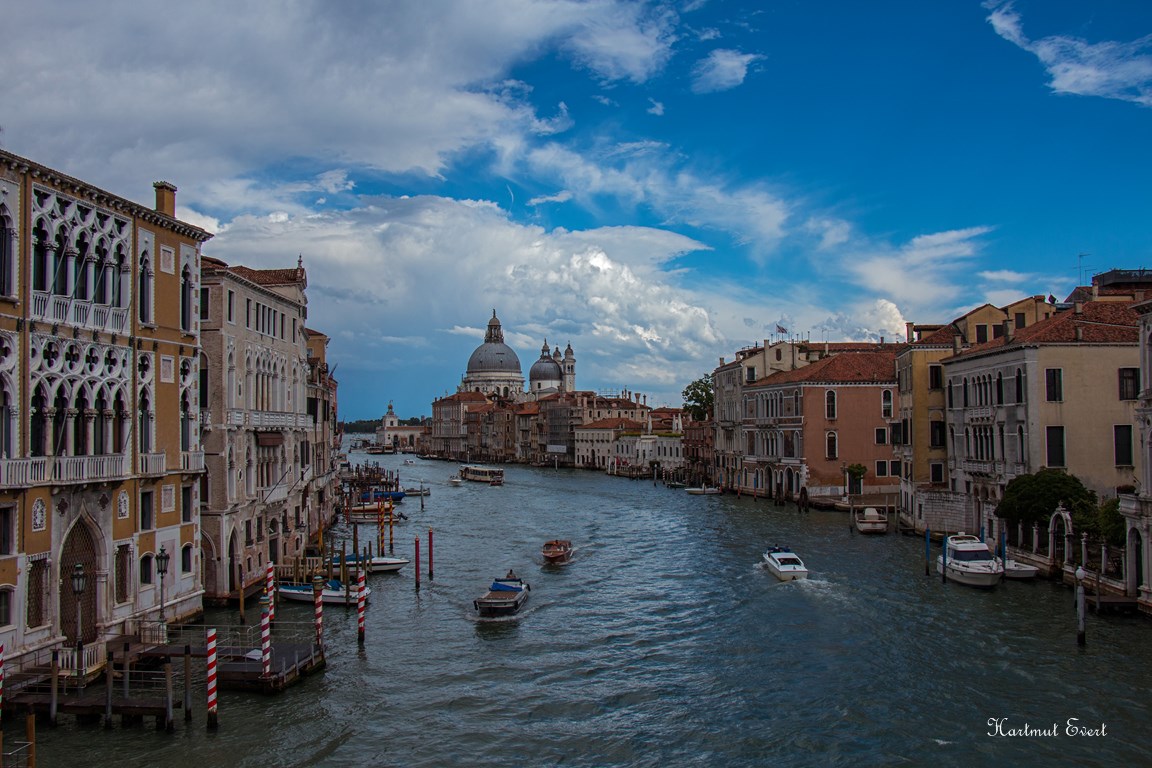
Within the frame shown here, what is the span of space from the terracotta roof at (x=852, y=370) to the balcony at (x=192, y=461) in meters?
31.4

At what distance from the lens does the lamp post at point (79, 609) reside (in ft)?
44.0

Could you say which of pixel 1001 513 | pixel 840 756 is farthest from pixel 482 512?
pixel 840 756

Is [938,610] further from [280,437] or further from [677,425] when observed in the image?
[677,425]

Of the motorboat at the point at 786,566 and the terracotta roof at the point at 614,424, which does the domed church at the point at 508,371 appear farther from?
the motorboat at the point at 786,566

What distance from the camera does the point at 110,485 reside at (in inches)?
605

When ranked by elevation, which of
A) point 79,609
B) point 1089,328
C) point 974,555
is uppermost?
point 1089,328

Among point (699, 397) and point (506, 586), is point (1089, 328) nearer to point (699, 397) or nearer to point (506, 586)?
point (506, 586)

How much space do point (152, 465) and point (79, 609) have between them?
3.36 m

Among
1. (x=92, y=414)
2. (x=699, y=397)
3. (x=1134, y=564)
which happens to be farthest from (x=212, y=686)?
(x=699, y=397)

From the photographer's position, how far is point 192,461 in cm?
1822

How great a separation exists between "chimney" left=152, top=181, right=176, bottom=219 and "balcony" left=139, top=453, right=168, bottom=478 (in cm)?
466

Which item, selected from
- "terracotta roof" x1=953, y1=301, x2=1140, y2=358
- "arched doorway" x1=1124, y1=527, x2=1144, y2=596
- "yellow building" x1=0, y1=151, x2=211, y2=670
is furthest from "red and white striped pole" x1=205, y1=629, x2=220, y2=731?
"terracotta roof" x1=953, y1=301, x2=1140, y2=358

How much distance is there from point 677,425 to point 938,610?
65274mm

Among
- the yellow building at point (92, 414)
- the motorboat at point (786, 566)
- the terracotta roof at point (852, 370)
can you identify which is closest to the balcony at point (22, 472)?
the yellow building at point (92, 414)
